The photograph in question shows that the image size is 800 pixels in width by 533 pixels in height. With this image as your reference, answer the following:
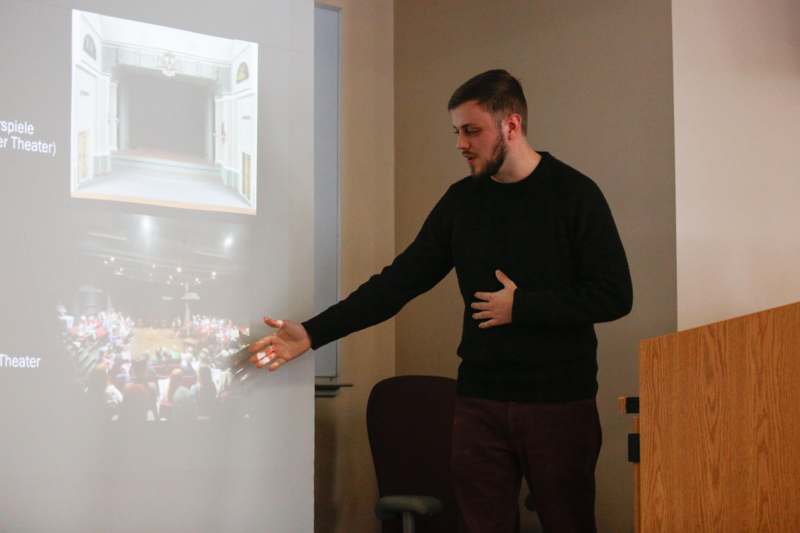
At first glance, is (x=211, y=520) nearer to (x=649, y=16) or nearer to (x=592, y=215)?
(x=592, y=215)

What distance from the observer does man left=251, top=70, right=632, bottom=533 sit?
8.00 feet

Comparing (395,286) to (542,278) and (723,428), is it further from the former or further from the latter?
(723,428)

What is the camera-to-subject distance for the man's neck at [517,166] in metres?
2.59

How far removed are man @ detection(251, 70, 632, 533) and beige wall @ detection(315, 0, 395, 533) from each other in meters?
1.55

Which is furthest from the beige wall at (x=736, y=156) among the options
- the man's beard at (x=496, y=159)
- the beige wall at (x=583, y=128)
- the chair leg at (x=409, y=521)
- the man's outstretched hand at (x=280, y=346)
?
the man's outstretched hand at (x=280, y=346)

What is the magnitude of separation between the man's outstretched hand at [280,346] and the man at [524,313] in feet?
1.56

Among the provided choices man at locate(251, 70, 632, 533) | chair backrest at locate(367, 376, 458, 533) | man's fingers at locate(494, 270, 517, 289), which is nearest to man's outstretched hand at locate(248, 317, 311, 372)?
man at locate(251, 70, 632, 533)

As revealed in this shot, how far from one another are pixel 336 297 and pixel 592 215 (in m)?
1.81

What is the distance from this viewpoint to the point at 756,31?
360 cm

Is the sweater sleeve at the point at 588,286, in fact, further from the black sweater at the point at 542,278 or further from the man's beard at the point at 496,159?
the man's beard at the point at 496,159

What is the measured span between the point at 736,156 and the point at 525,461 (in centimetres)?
160

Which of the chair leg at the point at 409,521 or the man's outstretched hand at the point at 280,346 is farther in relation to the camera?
the chair leg at the point at 409,521

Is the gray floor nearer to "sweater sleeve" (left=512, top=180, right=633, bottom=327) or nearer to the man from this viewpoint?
the man

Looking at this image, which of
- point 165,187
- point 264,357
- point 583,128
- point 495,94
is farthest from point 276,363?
point 583,128
